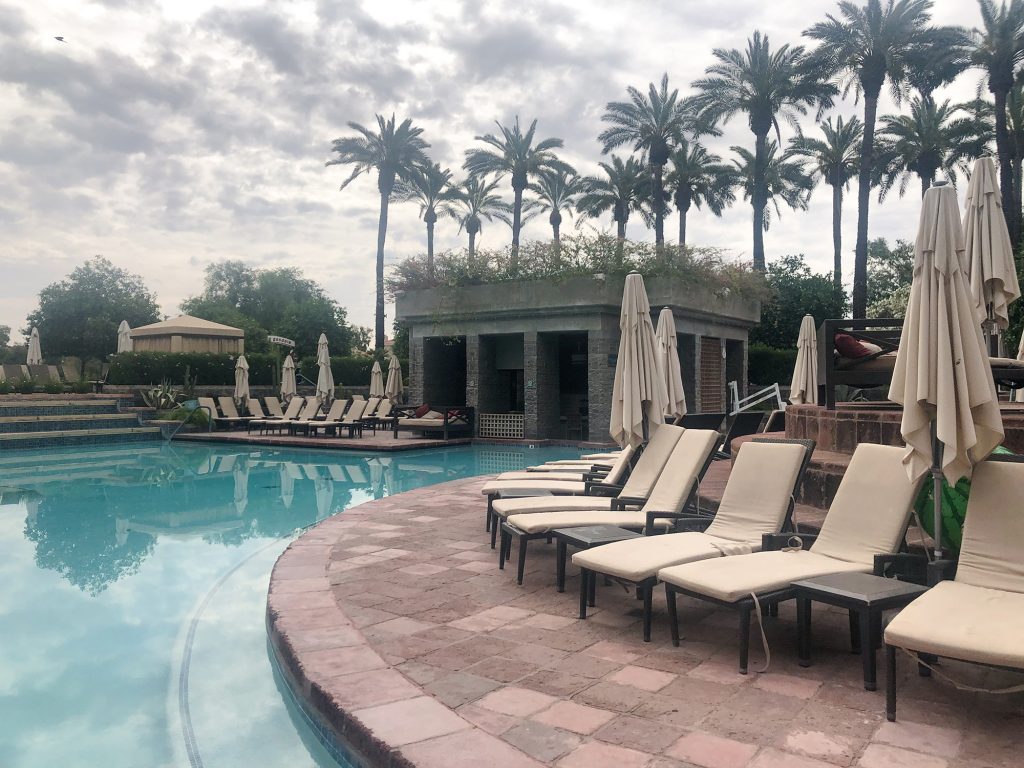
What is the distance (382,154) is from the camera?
112 feet

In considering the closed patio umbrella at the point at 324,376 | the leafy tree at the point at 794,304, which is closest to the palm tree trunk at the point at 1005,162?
the leafy tree at the point at 794,304

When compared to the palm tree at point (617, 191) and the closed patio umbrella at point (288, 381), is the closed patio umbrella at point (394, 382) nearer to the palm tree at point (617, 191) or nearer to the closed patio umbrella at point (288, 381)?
the closed patio umbrella at point (288, 381)

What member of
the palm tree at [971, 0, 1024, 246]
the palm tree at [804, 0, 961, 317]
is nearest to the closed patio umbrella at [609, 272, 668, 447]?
the palm tree at [804, 0, 961, 317]

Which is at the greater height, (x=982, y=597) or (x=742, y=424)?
(x=742, y=424)

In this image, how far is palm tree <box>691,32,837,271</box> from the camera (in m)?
29.7

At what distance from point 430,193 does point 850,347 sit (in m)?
34.3

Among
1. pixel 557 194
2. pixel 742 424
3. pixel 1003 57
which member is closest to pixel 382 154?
pixel 557 194

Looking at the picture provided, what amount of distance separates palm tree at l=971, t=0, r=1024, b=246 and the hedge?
22508 millimetres

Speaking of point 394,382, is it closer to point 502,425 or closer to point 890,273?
point 502,425

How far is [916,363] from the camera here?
367 cm

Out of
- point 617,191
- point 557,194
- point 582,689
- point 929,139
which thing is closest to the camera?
point 582,689

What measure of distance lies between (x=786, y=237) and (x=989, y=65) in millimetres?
13490

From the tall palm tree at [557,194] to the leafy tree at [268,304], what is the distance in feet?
47.8

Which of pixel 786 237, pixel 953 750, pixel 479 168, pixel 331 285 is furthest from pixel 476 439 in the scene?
pixel 331 285
